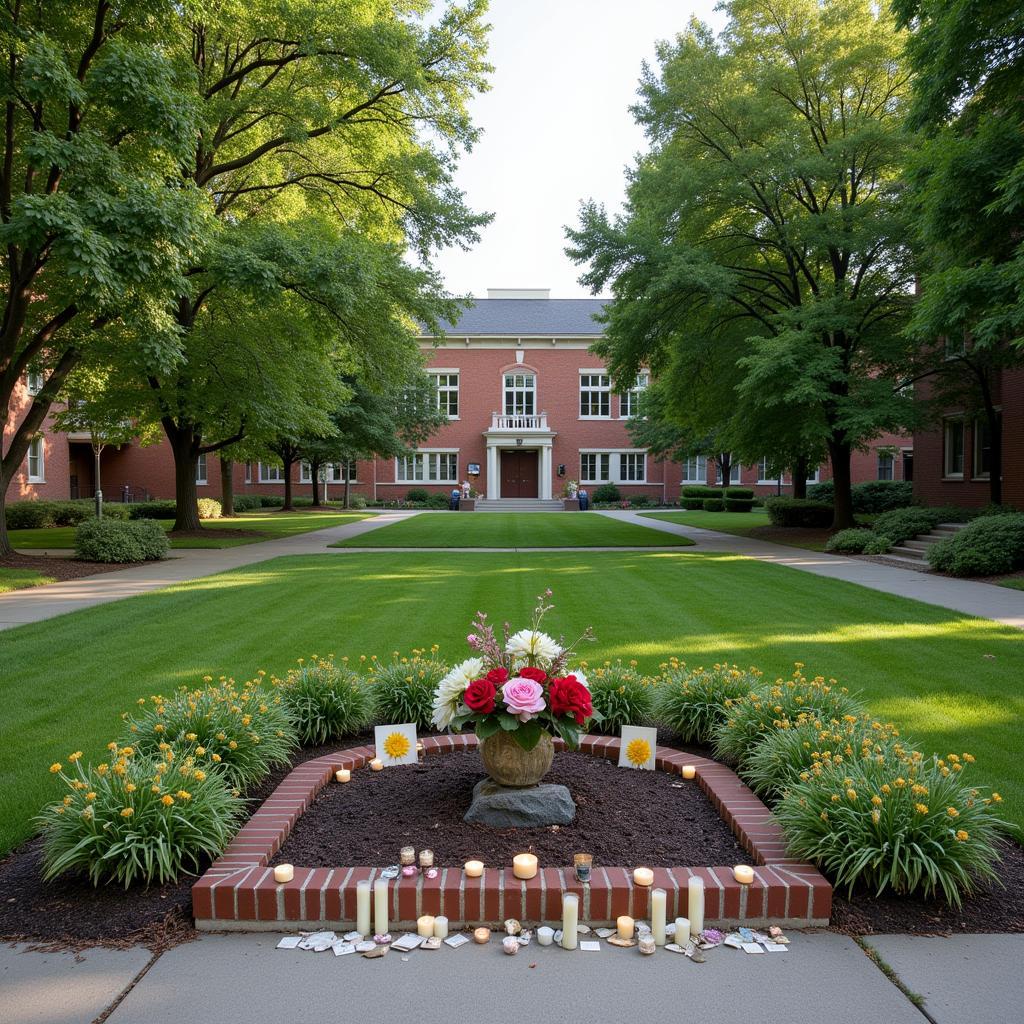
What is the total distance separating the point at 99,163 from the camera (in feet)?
37.6

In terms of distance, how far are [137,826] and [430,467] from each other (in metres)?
45.7

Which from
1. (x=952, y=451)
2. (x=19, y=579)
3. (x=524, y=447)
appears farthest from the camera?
(x=524, y=447)

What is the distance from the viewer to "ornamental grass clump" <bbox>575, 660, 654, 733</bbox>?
17.0ft

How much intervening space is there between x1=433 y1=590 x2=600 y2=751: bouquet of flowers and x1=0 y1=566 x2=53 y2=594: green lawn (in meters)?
11.6

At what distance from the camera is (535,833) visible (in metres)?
3.65

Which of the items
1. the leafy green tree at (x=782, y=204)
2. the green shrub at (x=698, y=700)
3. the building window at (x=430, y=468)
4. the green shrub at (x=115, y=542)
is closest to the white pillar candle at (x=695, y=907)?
the green shrub at (x=698, y=700)

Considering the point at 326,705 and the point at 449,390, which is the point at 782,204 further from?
the point at 449,390

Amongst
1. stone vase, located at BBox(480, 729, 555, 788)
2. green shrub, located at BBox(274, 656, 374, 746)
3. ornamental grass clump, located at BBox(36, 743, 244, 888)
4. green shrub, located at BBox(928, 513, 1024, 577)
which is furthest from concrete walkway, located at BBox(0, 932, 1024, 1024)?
green shrub, located at BBox(928, 513, 1024, 577)

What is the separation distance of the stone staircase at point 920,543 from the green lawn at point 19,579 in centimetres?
1728

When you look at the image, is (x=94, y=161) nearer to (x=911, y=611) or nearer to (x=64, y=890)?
(x=64, y=890)

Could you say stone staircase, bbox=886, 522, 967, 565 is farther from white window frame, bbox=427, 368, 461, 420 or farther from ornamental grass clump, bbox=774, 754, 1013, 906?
white window frame, bbox=427, 368, 461, 420

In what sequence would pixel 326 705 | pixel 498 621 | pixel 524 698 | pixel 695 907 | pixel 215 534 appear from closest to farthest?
1. pixel 695 907
2. pixel 524 698
3. pixel 326 705
4. pixel 498 621
5. pixel 215 534

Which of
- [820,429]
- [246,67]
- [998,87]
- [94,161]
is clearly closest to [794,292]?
[820,429]

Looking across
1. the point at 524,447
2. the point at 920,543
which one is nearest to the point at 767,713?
the point at 920,543
